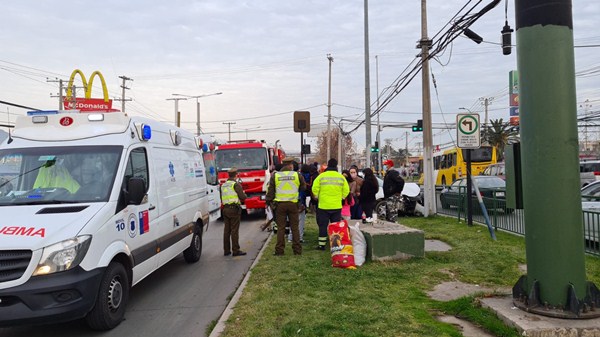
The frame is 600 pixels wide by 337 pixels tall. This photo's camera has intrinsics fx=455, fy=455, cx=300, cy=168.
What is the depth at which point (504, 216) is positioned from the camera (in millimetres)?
10828

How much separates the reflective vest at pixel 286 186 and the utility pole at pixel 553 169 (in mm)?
4583

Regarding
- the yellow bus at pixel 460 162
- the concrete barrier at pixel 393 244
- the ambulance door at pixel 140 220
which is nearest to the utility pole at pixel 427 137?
the concrete barrier at pixel 393 244

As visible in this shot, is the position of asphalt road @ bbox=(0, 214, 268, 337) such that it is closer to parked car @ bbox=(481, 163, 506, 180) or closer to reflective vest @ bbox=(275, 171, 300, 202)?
reflective vest @ bbox=(275, 171, 300, 202)

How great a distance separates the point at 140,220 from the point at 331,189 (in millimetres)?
3927

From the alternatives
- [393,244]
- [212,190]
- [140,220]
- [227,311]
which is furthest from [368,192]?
[140,220]

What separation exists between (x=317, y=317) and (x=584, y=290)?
8.91ft

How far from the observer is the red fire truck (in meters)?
15.6

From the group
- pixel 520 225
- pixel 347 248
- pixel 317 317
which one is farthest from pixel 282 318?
pixel 520 225

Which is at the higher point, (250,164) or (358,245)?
(250,164)

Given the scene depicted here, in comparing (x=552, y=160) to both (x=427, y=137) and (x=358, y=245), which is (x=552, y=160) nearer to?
(x=358, y=245)

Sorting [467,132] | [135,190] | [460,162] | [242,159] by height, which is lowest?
[135,190]

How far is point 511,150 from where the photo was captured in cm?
546

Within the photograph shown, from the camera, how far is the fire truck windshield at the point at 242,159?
16.2 meters

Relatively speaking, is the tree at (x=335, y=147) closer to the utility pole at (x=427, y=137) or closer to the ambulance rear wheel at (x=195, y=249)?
the utility pole at (x=427, y=137)
